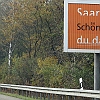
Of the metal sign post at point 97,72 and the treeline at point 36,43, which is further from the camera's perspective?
the treeline at point 36,43

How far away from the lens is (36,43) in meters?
47.2

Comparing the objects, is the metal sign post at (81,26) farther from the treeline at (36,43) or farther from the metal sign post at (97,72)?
the treeline at (36,43)

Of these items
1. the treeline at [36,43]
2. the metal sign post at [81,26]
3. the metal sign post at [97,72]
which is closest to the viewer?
the metal sign post at [81,26]

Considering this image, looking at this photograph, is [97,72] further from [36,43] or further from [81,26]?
[36,43]

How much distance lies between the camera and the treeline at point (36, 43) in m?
33.9

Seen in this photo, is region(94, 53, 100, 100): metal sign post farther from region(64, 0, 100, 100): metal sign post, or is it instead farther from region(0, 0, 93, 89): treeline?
region(0, 0, 93, 89): treeline

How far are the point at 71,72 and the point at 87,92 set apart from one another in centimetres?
1027

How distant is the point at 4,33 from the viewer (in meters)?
49.2

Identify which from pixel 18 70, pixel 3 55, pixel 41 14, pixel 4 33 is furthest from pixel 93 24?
pixel 3 55

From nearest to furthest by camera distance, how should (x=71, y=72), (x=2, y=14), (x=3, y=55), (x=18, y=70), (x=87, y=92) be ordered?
1. (x=87, y=92)
2. (x=71, y=72)
3. (x=18, y=70)
4. (x=2, y=14)
5. (x=3, y=55)

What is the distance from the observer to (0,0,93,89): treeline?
33.9 meters

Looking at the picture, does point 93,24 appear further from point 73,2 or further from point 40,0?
point 40,0

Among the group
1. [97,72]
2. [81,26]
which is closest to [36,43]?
[97,72]

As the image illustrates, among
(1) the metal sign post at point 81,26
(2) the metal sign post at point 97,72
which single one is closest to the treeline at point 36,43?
(2) the metal sign post at point 97,72
